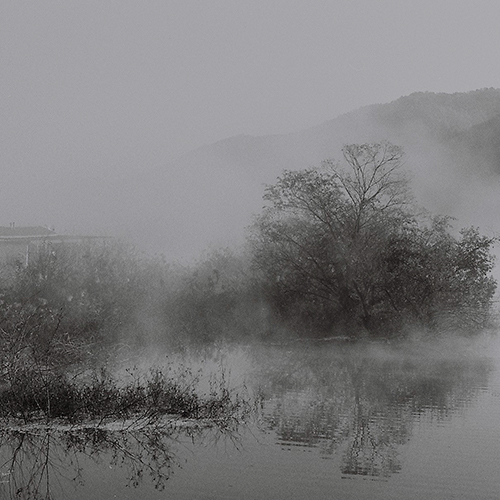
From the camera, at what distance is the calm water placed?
33.7ft

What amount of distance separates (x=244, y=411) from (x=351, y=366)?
1008 centimetres

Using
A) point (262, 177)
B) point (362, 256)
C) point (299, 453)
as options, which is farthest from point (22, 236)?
point (299, 453)

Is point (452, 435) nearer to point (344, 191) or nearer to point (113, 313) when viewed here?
point (113, 313)

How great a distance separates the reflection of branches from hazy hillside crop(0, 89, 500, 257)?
1023 inches

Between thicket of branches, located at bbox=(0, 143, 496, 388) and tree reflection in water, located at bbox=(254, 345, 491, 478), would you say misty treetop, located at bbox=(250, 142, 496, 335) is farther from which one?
tree reflection in water, located at bbox=(254, 345, 491, 478)

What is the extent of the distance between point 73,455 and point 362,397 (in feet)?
26.4

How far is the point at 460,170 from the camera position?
166 feet

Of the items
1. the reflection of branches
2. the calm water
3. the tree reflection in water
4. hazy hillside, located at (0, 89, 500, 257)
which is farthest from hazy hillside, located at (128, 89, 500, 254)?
the reflection of branches

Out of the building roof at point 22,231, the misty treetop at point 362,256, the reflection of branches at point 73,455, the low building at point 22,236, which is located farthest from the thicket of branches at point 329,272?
the building roof at point 22,231

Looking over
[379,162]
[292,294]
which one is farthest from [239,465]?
[379,162]

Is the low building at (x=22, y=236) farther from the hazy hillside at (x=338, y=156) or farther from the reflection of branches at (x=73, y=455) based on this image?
the reflection of branches at (x=73, y=455)

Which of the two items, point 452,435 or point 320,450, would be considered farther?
point 452,435

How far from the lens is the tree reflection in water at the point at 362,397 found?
12.8 metres

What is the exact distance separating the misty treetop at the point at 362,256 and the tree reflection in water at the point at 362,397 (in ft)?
12.6
